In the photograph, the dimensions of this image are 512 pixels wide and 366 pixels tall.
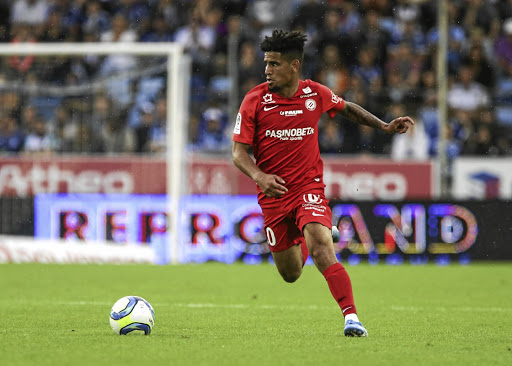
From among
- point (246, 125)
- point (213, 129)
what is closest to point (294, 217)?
point (246, 125)

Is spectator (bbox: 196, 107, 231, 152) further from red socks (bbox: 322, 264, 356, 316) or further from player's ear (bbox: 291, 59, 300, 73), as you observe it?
red socks (bbox: 322, 264, 356, 316)

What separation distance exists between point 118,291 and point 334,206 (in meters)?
6.07

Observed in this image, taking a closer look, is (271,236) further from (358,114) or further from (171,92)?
(171,92)

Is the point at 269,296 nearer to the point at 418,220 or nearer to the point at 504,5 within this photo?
the point at 418,220

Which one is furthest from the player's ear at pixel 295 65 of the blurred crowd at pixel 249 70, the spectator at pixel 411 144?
the spectator at pixel 411 144

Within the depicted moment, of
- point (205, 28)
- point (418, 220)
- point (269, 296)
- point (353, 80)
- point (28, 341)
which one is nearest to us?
point (28, 341)

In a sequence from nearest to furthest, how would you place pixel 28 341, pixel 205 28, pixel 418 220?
pixel 28 341
pixel 418 220
pixel 205 28

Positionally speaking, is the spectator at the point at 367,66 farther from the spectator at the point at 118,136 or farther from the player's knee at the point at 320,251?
the player's knee at the point at 320,251

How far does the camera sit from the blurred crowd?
680 inches

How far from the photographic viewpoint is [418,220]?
17078 millimetres

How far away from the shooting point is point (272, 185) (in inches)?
289

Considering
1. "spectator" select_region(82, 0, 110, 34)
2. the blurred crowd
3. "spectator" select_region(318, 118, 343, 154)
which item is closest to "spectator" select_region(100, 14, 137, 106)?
the blurred crowd

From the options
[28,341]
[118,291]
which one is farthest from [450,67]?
[28,341]

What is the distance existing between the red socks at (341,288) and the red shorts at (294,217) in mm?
377
